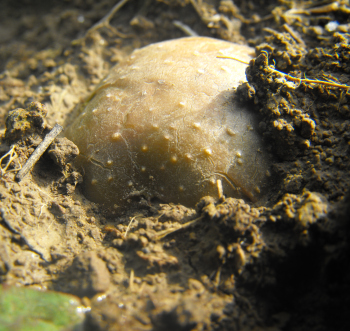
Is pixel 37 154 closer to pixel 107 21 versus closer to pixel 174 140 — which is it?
pixel 174 140

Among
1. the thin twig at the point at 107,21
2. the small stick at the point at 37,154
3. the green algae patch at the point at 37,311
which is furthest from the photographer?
the thin twig at the point at 107,21

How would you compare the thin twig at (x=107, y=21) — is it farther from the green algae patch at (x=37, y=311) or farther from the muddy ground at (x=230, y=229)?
the green algae patch at (x=37, y=311)

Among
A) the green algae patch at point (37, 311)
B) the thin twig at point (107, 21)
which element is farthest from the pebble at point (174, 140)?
the thin twig at point (107, 21)

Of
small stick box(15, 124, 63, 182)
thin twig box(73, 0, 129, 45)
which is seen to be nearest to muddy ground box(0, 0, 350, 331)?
small stick box(15, 124, 63, 182)

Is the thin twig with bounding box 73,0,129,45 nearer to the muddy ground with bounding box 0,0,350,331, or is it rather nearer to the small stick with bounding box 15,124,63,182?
the muddy ground with bounding box 0,0,350,331

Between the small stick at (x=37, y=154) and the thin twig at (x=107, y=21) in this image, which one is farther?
the thin twig at (x=107, y=21)

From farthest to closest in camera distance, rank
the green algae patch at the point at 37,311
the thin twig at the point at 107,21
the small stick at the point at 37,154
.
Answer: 1. the thin twig at the point at 107,21
2. the small stick at the point at 37,154
3. the green algae patch at the point at 37,311
